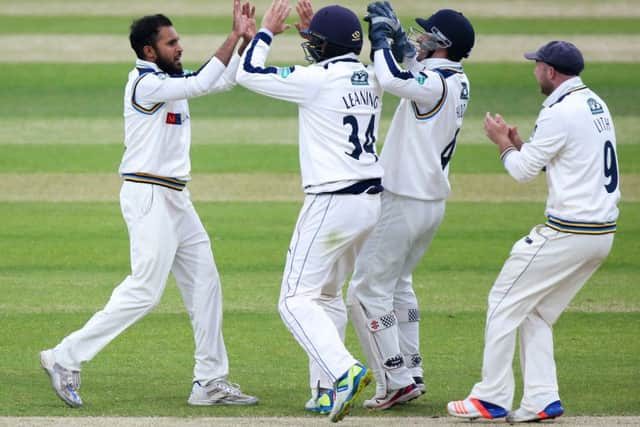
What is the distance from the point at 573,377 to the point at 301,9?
285 centimetres

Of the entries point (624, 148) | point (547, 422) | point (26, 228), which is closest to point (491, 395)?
point (547, 422)

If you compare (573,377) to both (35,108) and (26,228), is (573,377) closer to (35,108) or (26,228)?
(26,228)

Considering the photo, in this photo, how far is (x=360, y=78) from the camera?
6848 millimetres

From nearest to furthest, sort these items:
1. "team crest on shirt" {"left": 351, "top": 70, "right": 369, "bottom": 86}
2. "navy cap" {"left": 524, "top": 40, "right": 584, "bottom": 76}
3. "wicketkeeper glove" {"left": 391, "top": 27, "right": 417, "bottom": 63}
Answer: "navy cap" {"left": 524, "top": 40, "right": 584, "bottom": 76} < "team crest on shirt" {"left": 351, "top": 70, "right": 369, "bottom": 86} < "wicketkeeper glove" {"left": 391, "top": 27, "right": 417, "bottom": 63}

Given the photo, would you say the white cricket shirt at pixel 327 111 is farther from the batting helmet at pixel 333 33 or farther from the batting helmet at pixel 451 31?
the batting helmet at pixel 451 31

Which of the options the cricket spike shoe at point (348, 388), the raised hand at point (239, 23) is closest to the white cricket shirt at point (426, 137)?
the raised hand at point (239, 23)

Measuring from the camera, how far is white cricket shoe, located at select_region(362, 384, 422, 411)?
24.0ft

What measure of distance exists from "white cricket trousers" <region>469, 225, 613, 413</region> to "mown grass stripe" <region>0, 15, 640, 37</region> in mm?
18589

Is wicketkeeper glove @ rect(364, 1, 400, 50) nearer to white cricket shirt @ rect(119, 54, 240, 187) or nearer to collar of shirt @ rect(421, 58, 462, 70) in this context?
collar of shirt @ rect(421, 58, 462, 70)

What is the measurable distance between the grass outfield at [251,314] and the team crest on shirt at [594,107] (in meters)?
1.69

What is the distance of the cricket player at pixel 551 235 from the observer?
6605 mm

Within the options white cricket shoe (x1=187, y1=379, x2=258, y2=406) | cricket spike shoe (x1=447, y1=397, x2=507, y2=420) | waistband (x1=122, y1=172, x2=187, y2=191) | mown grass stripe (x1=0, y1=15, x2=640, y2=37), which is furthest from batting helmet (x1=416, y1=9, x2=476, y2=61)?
mown grass stripe (x1=0, y1=15, x2=640, y2=37)

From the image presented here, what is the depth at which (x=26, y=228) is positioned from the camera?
12.9m

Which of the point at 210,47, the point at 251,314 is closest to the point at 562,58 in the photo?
the point at 251,314
